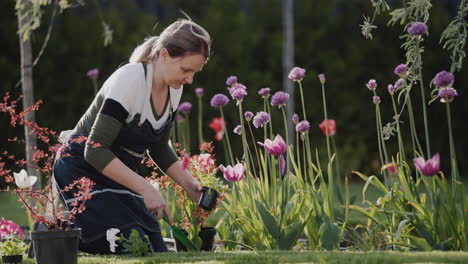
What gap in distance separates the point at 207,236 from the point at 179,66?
1.14m

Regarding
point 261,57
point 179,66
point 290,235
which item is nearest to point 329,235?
point 290,235

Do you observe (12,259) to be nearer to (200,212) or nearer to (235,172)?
(200,212)

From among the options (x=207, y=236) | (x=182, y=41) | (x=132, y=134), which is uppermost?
(x=182, y=41)

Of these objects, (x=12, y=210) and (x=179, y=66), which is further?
(x=12, y=210)

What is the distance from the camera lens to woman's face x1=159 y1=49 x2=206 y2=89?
126 inches

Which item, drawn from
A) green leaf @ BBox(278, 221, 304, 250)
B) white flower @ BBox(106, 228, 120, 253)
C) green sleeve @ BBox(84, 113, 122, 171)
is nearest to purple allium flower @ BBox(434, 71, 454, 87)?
green leaf @ BBox(278, 221, 304, 250)

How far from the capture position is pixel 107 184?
11.2 feet

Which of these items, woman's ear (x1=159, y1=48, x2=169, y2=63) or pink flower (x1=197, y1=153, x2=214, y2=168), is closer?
woman's ear (x1=159, y1=48, x2=169, y2=63)

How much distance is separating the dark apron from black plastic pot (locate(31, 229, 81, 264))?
520mm

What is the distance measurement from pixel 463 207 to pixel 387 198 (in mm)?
402

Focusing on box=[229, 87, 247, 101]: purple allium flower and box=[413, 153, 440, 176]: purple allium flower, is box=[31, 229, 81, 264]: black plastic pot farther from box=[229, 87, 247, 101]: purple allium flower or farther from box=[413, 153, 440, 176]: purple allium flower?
box=[413, 153, 440, 176]: purple allium flower

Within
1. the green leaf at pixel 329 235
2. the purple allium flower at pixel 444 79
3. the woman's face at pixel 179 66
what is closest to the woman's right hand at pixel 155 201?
the woman's face at pixel 179 66

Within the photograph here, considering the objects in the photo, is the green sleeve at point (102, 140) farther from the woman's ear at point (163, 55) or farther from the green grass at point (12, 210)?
the green grass at point (12, 210)

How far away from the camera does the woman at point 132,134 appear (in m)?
3.06
